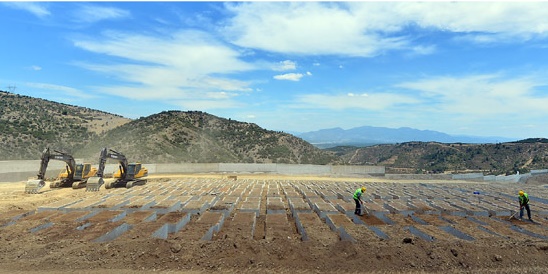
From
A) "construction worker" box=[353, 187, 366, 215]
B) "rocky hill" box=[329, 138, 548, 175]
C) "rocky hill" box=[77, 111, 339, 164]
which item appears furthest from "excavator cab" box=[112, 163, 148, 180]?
"rocky hill" box=[329, 138, 548, 175]

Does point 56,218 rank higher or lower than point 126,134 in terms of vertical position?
lower

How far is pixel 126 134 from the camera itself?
53.9 metres

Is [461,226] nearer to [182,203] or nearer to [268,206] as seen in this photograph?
[268,206]

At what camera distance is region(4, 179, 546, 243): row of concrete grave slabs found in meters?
11.6

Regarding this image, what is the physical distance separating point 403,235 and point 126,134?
162 ft

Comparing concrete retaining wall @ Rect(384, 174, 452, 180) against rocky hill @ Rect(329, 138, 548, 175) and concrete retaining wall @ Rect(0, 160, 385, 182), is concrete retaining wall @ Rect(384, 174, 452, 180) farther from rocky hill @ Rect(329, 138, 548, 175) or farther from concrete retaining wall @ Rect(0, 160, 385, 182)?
rocky hill @ Rect(329, 138, 548, 175)

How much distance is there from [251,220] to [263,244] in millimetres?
3457

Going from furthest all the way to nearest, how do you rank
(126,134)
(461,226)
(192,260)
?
(126,134)
(461,226)
(192,260)

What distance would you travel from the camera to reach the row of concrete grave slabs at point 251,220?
11.6 m

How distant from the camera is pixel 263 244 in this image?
33.4 ft

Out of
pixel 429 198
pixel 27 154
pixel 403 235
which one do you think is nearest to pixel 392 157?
pixel 429 198

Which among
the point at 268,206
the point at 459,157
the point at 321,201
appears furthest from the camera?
the point at 459,157

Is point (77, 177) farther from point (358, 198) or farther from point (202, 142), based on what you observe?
point (202, 142)

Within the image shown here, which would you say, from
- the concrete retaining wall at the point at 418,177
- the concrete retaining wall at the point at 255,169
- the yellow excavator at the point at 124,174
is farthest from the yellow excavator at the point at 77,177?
the concrete retaining wall at the point at 418,177
